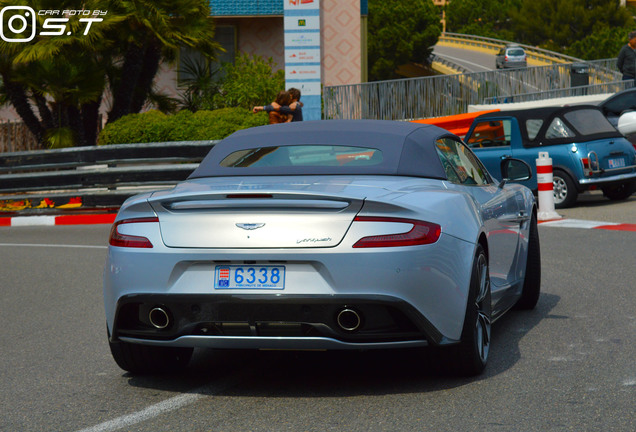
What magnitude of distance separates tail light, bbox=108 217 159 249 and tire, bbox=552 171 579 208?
11.4m

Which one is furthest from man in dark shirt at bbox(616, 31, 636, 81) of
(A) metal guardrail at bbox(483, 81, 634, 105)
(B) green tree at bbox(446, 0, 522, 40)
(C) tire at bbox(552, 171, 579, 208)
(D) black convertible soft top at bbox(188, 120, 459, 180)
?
(B) green tree at bbox(446, 0, 522, 40)

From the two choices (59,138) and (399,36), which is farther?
(399,36)

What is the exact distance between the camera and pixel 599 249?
37.3 feet

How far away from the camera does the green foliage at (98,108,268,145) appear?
1888cm

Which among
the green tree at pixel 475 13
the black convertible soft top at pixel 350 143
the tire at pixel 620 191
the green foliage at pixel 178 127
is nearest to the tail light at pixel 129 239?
the black convertible soft top at pixel 350 143

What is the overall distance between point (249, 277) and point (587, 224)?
31.7 feet

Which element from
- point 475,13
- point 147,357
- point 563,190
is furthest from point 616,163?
point 475,13

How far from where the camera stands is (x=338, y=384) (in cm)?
564

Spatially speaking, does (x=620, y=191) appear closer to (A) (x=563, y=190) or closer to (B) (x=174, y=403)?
(A) (x=563, y=190)

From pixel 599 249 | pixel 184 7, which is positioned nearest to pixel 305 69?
pixel 184 7

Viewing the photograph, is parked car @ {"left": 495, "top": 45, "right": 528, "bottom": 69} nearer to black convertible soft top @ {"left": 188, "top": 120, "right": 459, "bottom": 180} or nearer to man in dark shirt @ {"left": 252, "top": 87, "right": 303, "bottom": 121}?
man in dark shirt @ {"left": 252, "top": 87, "right": 303, "bottom": 121}

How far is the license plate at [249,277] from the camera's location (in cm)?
503

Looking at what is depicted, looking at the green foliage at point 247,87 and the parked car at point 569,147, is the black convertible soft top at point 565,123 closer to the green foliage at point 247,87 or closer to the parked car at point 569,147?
the parked car at point 569,147

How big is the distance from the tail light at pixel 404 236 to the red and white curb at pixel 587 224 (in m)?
8.64
